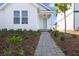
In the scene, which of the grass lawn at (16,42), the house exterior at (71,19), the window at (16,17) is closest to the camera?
the house exterior at (71,19)

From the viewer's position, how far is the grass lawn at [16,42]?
4785mm

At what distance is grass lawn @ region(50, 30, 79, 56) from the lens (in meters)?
4.85

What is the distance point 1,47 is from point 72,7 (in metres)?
1.23

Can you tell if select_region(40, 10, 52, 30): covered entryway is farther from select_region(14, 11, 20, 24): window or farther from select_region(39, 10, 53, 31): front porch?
select_region(14, 11, 20, 24): window

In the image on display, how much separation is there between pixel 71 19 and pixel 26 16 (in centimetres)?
76

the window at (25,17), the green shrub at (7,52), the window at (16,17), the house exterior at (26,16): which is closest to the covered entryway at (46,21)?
the house exterior at (26,16)

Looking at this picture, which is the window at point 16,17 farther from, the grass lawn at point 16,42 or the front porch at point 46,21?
the front porch at point 46,21

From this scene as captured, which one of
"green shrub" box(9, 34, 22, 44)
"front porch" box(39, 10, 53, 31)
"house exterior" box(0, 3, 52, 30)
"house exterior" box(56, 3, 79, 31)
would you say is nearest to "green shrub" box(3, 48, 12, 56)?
"green shrub" box(9, 34, 22, 44)

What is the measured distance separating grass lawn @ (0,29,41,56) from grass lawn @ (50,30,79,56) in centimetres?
27

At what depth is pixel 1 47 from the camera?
504 cm

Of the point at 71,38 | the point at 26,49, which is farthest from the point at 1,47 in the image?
the point at 71,38

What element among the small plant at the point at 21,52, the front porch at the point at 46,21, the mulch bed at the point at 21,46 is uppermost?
the front porch at the point at 46,21

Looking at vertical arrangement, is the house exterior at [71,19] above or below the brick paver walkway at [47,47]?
above

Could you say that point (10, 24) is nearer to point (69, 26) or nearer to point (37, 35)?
point (37, 35)
